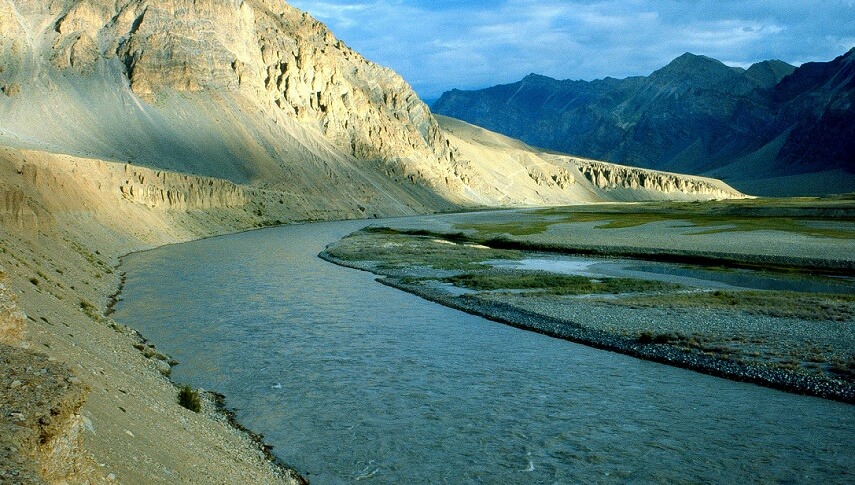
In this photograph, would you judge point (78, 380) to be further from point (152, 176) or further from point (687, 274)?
point (152, 176)

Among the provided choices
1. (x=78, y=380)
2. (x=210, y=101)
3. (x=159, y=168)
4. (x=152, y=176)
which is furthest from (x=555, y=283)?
(x=210, y=101)

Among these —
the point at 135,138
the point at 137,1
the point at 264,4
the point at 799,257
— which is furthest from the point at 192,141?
the point at 799,257

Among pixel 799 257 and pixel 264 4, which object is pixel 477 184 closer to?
pixel 264 4

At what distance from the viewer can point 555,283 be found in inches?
1236

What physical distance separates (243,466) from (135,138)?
9167cm

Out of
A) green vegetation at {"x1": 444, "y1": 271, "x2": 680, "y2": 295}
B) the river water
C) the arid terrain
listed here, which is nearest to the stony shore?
the river water

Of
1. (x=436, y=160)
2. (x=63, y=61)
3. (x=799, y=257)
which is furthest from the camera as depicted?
(x=436, y=160)

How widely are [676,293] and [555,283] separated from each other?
5.58m

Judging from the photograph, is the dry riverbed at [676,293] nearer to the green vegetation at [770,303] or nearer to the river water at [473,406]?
the green vegetation at [770,303]

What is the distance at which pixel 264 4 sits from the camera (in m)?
146

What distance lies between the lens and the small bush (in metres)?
12.6

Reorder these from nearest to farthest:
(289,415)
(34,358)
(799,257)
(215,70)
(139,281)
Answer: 1. (34,358)
2. (289,415)
3. (139,281)
4. (799,257)
5. (215,70)

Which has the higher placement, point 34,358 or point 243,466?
point 34,358

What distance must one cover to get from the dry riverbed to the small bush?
11.8m
